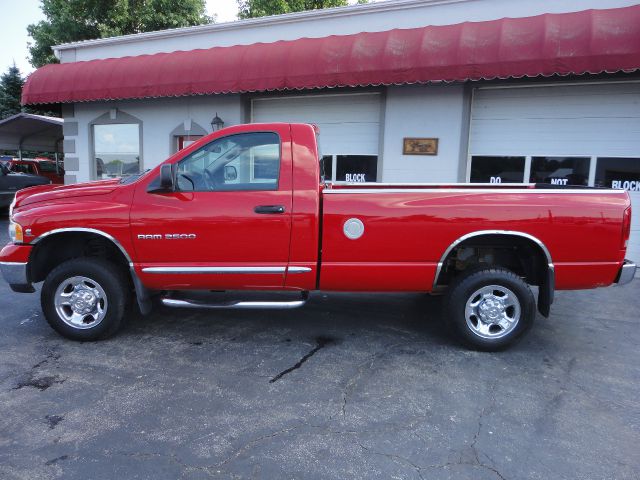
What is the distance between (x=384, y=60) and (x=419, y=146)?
179cm

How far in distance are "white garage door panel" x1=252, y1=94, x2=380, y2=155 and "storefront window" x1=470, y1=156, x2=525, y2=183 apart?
1964 millimetres

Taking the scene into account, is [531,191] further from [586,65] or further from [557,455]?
[586,65]

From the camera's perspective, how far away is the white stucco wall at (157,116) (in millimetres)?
10234

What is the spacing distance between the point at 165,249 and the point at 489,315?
2945 mm

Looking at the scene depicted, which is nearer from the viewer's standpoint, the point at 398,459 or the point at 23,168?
the point at 398,459

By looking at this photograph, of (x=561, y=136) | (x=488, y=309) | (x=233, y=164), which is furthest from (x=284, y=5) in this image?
(x=488, y=309)

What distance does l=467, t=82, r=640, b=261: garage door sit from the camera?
7871 millimetres

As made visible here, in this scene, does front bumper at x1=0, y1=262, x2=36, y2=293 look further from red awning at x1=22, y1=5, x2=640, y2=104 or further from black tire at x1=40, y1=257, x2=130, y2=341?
red awning at x1=22, y1=5, x2=640, y2=104

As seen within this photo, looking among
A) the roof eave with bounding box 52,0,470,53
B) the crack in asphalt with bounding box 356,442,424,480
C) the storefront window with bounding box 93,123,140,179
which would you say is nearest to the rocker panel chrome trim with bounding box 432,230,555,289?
the crack in asphalt with bounding box 356,442,424,480

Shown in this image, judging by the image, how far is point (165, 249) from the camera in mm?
4102

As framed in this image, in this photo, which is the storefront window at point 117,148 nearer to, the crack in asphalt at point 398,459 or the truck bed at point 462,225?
the truck bed at point 462,225

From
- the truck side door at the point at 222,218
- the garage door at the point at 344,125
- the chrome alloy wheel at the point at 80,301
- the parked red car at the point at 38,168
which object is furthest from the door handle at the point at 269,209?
the parked red car at the point at 38,168

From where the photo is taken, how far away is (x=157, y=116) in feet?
35.5

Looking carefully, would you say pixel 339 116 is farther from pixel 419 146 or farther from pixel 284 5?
pixel 284 5
